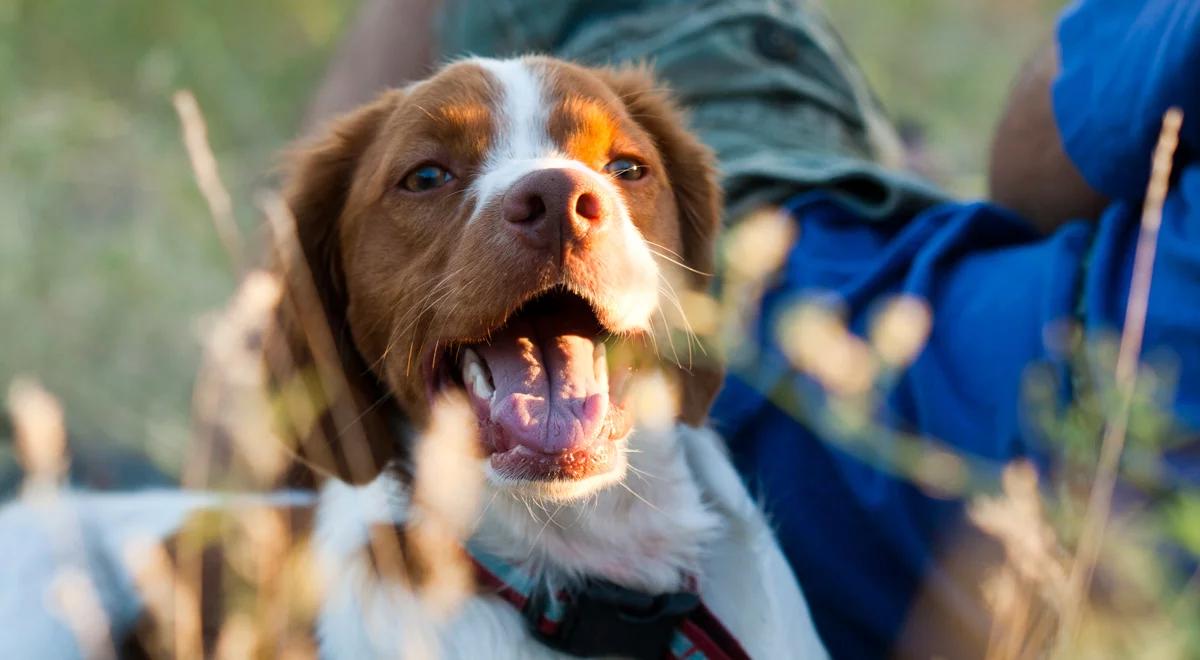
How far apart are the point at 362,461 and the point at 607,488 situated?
1.42 feet

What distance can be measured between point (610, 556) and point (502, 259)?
603 millimetres

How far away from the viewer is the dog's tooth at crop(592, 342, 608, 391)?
1827 millimetres

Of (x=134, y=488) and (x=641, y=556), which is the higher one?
(x=641, y=556)

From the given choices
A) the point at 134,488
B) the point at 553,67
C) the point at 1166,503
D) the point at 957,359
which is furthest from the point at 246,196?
the point at 1166,503

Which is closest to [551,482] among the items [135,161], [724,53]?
[724,53]

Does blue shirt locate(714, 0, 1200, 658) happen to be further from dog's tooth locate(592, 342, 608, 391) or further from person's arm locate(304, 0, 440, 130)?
person's arm locate(304, 0, 440, 130)

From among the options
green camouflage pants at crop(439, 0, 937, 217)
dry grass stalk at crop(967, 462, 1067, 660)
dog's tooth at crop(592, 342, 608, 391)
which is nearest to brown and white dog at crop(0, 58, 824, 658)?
dog's tooth at crop(592, 342, 608, 391)

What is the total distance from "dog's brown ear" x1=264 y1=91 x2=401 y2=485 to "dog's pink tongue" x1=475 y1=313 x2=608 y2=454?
306 mm

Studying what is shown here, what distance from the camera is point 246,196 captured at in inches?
195

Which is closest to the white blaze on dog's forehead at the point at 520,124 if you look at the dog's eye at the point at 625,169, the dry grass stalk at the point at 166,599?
the dog's eye at the point at 625,169

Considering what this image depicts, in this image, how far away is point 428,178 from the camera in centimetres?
202

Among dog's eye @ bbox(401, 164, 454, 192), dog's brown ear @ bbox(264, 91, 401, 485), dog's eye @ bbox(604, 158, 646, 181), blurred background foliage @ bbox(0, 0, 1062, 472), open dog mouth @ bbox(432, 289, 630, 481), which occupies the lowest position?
blurred background foliage @ bbox(0, 0, 1062, 472)

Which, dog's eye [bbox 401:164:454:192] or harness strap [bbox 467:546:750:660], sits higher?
dog's eye [bbox 401:164:454:192]

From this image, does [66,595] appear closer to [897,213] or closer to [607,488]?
[607,488]
